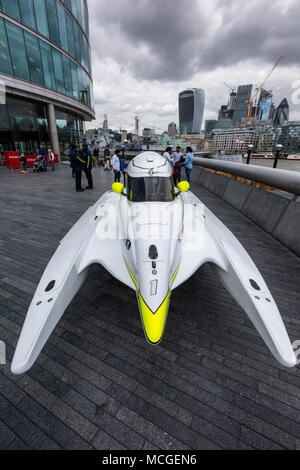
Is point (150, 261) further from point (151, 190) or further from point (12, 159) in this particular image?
point (12, 159)

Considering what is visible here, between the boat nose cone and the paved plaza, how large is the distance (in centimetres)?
57

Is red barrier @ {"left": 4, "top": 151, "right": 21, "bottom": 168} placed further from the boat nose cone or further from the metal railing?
the boat nose cone

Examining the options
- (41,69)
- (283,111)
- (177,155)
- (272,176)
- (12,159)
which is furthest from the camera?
(283,111)

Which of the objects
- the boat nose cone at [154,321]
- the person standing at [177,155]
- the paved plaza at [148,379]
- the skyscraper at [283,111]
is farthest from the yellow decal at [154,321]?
the skyscraper at [283,111]

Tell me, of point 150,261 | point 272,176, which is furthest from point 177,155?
point 150,261

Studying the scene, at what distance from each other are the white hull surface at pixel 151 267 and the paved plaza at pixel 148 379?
0.58 metres

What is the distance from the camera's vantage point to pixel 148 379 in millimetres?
2330

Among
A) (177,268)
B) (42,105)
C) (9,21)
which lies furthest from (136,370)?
(42,105)

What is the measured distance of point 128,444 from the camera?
5.96 feet

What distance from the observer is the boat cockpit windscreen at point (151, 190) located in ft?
12.1

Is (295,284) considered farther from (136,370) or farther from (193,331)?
(136,370)

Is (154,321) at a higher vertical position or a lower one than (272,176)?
lower

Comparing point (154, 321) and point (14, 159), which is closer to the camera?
point (154, 321)

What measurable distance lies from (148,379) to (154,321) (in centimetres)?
70
